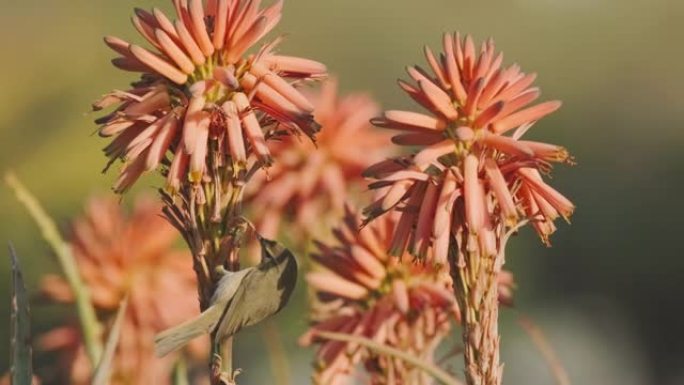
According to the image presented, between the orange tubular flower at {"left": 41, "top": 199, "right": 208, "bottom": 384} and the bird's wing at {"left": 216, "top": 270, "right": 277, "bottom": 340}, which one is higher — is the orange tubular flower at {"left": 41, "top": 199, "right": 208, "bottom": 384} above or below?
above

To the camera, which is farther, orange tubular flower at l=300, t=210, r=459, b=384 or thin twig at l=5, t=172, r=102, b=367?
orange tubular flower at l=300, t=210, r=459, b=384

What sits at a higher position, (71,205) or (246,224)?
(71,205)

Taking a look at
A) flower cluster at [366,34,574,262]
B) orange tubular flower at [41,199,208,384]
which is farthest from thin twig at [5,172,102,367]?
orange tubular flower at [41,199,208,384]

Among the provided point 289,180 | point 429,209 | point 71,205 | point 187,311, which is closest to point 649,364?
point 71,205

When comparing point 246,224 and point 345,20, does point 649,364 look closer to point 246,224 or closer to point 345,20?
point 345,20

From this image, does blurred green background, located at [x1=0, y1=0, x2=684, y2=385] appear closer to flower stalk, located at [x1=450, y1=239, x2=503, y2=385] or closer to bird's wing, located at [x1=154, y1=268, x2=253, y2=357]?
flower stalk, located at [x1=450, y1=239, x2=503, y2=385]

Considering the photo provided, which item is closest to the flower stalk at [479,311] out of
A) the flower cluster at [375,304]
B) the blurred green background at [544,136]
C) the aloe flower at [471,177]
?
the aloe flower at [471,177]

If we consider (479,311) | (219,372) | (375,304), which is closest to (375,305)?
(375,304)
